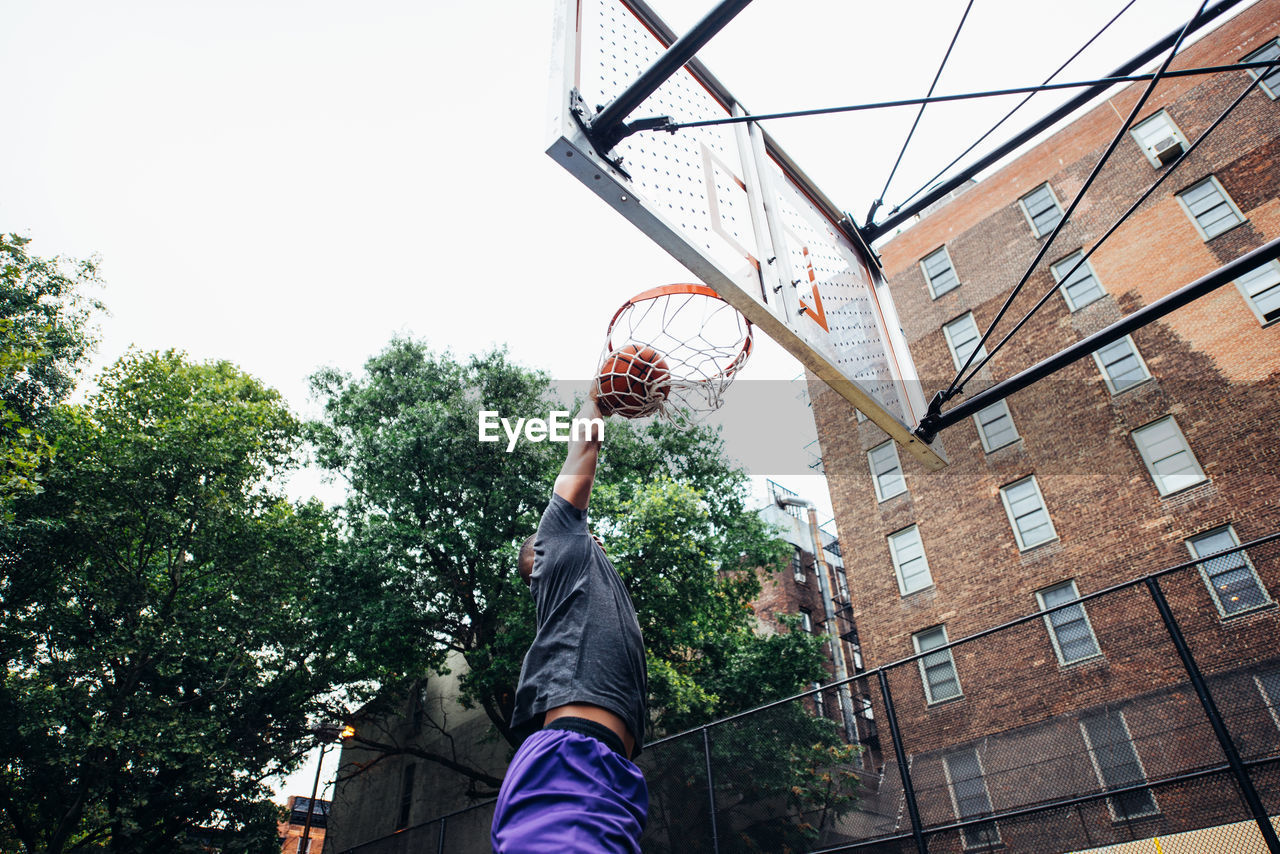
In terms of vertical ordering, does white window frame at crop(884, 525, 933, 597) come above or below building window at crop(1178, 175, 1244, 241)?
below

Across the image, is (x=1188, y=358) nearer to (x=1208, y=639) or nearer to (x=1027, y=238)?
(x=1027, y=238)

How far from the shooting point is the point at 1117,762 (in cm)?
662

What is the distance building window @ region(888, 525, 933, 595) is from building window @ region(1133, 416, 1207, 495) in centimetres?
466

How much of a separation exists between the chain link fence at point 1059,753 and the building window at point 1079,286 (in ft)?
32.0

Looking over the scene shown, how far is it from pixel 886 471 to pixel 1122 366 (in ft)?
17.7

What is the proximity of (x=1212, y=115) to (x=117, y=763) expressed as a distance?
24.9 m

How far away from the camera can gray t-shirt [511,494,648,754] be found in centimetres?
201

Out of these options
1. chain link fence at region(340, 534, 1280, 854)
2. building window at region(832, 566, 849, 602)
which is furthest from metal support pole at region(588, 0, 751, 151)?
building window at region(832, 566, 849, 602)

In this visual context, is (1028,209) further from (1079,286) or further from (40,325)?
(40,325)

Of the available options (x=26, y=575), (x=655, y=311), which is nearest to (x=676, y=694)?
(x=655, y=311)

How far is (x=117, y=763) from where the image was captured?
13117mm

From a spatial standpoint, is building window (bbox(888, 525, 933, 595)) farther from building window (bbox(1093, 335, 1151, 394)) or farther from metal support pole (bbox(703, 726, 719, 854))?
metal support pole (bbox(703, 726, 719, 854))

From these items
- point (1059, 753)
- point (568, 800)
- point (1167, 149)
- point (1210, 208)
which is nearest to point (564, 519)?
point (568, 800)

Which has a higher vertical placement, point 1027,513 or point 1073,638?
point 1027,513
